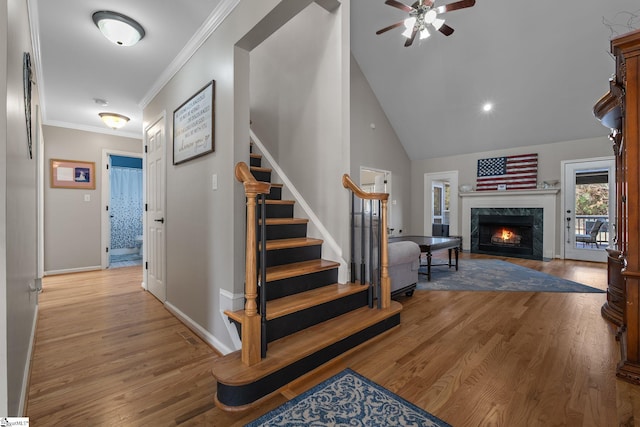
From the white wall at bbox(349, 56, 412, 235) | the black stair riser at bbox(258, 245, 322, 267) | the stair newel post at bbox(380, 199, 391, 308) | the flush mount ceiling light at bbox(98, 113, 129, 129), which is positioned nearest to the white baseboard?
the flush mount ceiling light at bbox(98, 113, 129, 129)

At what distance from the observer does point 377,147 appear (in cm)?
668

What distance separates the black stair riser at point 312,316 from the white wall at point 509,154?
18.6 ft

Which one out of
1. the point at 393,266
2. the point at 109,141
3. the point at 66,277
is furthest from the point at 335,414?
the point at 109,141

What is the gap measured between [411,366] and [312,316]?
70cm

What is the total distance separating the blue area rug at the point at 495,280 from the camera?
3.53 m

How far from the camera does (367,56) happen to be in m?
5.77

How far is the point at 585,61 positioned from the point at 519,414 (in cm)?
562

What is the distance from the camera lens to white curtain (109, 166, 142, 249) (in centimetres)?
604

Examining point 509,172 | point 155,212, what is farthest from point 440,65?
point 155,212

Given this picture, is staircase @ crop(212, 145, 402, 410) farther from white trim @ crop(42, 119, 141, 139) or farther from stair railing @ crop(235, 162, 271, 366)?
white trim @ crop(42, 119, 141, 139)

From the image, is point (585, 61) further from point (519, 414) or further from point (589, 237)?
point (519, 414)

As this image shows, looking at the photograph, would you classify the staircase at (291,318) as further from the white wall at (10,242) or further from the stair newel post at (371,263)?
the white wall at (10,242)

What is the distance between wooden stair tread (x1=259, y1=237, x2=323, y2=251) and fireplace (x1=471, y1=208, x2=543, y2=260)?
5494mm

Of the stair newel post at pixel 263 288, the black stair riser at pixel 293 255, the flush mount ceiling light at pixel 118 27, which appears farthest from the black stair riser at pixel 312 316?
the flush mount ceiling light at pixel 118 27
